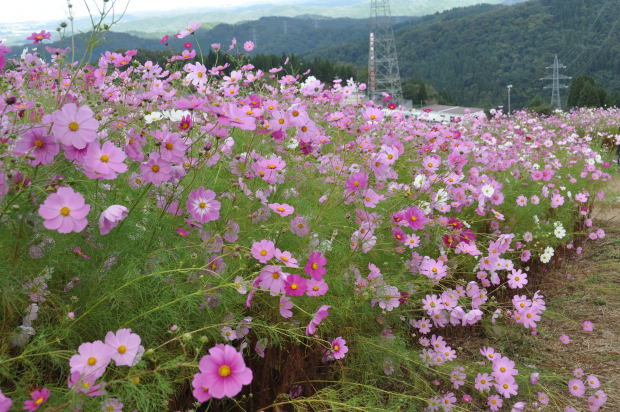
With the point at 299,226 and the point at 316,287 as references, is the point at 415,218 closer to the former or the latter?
the point at 299,226

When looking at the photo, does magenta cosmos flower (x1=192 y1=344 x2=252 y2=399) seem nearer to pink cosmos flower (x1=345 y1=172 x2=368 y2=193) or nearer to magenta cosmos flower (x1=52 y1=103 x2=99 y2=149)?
magenta cosmos flower (x1=52 y1=103 x2=99 y2=149)

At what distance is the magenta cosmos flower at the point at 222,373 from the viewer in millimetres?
1070

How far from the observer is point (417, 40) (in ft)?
351

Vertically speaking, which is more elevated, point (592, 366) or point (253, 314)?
point (253, 314)

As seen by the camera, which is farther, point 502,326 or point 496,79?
point 496,79

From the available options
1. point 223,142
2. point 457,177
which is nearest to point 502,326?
point 457,177

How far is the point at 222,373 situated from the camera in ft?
3.58

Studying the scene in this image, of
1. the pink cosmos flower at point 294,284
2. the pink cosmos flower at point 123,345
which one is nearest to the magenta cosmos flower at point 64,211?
the pink cosmos flower at point 123,345

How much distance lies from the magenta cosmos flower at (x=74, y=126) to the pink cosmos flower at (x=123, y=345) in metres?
0.44

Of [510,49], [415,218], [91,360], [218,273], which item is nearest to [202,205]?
[218,273]

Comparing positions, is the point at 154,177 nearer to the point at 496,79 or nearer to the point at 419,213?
the point at 419,213

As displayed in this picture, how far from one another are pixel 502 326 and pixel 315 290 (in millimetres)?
1692

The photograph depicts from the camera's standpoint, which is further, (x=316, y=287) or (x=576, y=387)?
(x=576, y=387)

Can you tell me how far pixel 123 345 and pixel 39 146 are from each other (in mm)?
525
